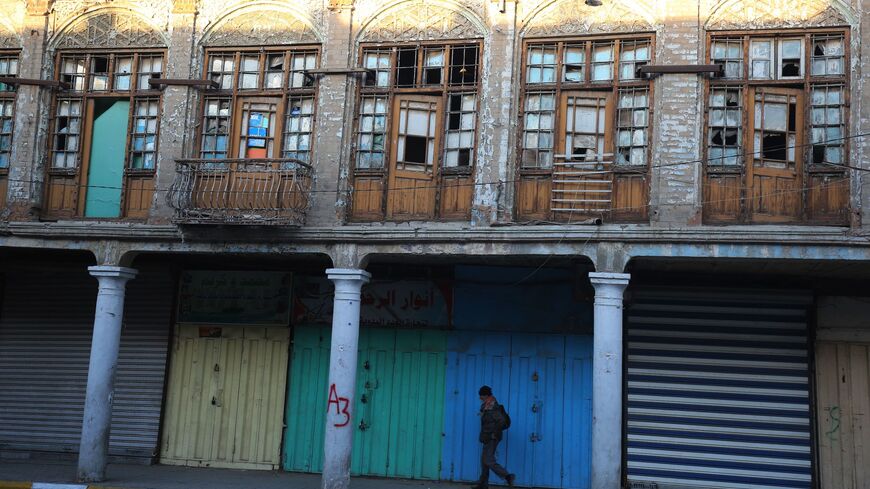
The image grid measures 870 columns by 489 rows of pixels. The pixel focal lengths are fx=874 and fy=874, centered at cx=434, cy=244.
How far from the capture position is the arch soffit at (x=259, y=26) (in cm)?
1209

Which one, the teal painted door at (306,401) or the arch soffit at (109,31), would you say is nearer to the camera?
the arch soffit at (109,31)

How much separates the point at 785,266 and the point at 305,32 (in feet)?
23.2

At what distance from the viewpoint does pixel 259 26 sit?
12234mm

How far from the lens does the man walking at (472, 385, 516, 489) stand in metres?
11.5

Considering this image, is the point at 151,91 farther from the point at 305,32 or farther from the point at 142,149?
the point at 305,32

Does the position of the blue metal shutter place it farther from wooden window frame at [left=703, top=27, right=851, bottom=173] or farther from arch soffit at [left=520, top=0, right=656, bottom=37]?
arch soffit at [left=520, top=0, right=656, bottom=37]

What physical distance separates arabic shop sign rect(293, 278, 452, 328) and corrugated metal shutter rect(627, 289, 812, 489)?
2.79 metres

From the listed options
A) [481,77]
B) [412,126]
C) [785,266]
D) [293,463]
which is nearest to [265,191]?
[412,126]

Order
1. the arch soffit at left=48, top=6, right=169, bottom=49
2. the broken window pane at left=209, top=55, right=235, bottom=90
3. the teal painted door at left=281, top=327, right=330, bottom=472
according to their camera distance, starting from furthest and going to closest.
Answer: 1. the teal painted door at left=281, top=327, right=330, bottom=472
2. the arch soffit at left=48, top=6, right=169, bottom=49
3. the broken window pane at left=209, top=55, right=235, bottom=90

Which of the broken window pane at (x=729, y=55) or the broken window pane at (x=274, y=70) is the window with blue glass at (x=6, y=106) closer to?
the broken window pane at (x=274, y=70)

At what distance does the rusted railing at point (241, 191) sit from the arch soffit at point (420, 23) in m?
2.14

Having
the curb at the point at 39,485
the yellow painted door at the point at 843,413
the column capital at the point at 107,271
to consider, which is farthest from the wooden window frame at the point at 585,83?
the curb at the point at 39,485

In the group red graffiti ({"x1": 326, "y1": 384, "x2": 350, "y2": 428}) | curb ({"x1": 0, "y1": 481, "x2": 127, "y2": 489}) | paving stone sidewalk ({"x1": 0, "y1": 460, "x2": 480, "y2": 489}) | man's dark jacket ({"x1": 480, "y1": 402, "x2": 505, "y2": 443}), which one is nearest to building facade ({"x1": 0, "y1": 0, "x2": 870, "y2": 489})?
red graffiti ({"x1": 326, "y1": 384, "x2": 350, "y2": 428})

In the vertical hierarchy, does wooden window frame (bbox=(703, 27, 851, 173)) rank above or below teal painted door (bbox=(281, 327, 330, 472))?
above
